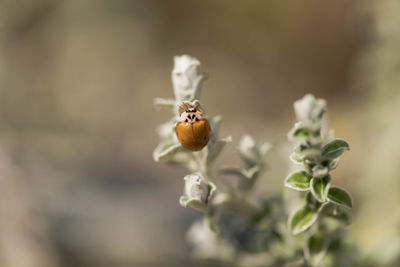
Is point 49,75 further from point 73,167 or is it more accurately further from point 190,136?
point 190,136

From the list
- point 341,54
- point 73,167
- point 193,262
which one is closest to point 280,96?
point 341,54

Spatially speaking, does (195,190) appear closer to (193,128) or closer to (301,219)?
(193,128)

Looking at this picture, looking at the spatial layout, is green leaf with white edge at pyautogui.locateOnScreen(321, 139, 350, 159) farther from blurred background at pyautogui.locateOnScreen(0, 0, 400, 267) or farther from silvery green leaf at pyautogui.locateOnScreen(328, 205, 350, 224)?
blurred background at pyautogui.locateOnScreen(0, 0, 400, 267)

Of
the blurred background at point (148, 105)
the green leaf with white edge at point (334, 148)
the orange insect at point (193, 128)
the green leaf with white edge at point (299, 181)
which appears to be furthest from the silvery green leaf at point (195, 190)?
the blurred background at point (148, 105)

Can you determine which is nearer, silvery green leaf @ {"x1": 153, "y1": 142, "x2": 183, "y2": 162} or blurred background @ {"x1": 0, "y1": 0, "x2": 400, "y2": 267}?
silvery green leaf @ {"x1": 153, "y1": 142, "x2": 183, "y2": 162}

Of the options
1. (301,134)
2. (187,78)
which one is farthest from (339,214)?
(187,78)

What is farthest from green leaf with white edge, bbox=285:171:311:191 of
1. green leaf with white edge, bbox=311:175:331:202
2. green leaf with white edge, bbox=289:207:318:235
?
green leaf with white edge, bbox=289:207:318:235

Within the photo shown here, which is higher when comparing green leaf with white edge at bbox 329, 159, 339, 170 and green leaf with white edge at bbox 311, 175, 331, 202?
green leaf with white edge at bbox 329, 159, 339, 170
